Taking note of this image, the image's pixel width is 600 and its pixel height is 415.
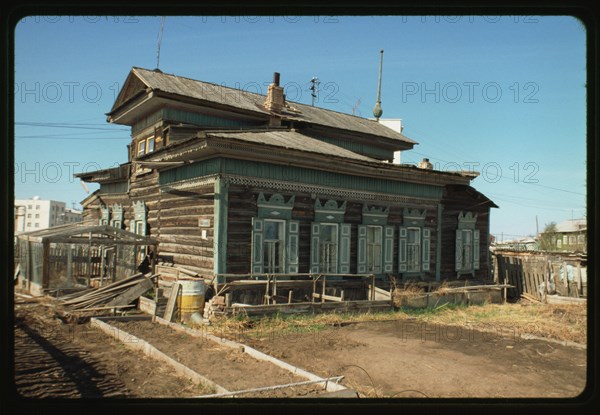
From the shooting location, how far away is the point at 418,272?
17828 millimetres

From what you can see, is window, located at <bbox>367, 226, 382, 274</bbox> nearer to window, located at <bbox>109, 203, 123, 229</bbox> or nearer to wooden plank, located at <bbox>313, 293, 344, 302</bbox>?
wooden plank, located at <bbox>313, 293, 344, 302</bbox>

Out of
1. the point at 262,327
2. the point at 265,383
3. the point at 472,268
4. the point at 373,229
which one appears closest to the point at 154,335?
the point at 262,327

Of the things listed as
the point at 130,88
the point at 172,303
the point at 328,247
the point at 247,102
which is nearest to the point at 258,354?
the point at 172,303

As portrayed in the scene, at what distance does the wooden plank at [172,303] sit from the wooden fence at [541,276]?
45.5ft

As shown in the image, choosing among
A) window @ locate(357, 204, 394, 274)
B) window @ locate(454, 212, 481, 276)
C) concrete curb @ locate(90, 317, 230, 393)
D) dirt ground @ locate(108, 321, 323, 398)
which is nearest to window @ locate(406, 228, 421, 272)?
window @ locate(357, 204, 394, 274)

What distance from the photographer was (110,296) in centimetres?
1248

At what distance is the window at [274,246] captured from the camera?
13703 millimetres

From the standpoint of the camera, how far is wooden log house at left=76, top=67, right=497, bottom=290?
13195 mm

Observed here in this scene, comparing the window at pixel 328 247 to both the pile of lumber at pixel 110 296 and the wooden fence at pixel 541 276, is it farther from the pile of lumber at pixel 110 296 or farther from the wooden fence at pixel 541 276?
the wooden fence at pixel 541 276
